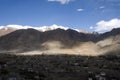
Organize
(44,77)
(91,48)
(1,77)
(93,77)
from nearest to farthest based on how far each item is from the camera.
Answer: (1,77) → (44,77) → (93,77) → (91,48)

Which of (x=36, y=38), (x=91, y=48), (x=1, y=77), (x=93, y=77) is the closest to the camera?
(x=1, y=77)

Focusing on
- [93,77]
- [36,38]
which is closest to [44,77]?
[93,77]

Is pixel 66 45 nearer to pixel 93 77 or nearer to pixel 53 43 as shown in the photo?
pixel 53 43

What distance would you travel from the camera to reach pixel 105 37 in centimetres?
19000

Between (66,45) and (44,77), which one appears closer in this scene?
(44,77)

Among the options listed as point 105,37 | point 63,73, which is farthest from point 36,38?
point 63,73

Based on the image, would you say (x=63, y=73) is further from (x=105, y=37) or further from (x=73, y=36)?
(x=105, y=37)

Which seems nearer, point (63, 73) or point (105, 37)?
point (63, 73)

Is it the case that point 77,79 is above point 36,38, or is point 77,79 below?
below

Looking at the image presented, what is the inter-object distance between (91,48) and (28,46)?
31.0 meters

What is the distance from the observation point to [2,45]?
518 ft

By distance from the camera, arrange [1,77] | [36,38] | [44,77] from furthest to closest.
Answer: [36,38] → [44,77] → [1,77]

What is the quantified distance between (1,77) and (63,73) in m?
6.66

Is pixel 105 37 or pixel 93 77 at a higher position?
pixel 105 37
